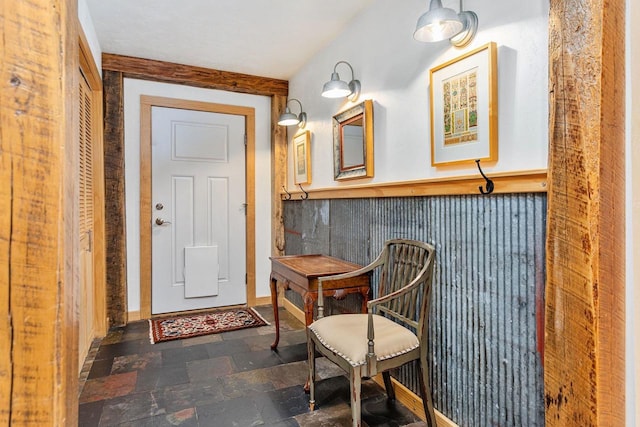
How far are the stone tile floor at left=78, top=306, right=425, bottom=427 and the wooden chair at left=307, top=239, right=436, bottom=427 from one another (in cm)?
16

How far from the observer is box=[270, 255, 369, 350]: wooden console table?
219 centimetres

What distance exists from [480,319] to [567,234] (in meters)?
0.67

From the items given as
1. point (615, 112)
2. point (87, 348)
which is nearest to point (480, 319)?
point (615, 112)

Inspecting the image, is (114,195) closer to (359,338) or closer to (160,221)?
(160,221)

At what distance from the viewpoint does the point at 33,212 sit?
610 mm

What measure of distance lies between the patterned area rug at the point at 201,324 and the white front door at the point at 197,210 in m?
0.18

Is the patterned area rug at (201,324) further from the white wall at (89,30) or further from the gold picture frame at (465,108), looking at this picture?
the gold picture frame at (465,108)

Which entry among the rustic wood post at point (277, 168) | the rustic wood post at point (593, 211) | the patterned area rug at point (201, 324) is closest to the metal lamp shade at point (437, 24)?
the rustic wood post at point (593, 211)

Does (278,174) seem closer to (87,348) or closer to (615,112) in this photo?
(87,348)

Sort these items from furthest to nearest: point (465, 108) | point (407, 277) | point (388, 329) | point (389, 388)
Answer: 1. point (389, 388)
2. point (407, 277)
3. point (388, 329)
4. point (465, 108)

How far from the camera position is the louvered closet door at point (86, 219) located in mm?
2557

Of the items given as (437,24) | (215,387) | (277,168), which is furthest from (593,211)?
(277,168)

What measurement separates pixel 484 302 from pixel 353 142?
139 centimetres

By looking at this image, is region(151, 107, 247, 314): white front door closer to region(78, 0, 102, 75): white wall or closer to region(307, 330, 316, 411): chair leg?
region(78, 0, 102, 75): white wall
